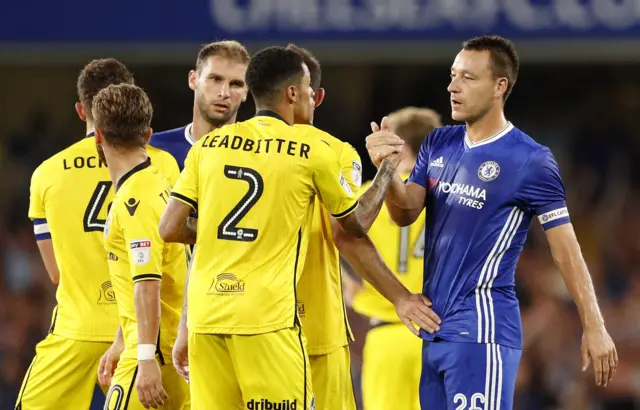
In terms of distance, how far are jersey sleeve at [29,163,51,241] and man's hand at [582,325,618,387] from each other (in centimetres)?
268

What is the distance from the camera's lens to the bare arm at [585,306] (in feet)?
16.0

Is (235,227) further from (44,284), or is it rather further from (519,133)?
(44,284)

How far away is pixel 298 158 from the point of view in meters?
4.84

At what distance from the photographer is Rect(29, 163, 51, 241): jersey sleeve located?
5.88 metres

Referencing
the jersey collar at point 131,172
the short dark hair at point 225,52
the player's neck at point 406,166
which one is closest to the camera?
the jersey collar at point 131,172

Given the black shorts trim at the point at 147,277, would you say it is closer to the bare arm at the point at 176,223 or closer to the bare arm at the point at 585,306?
the bare arm at the point at 176,223

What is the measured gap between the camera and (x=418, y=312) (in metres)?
5.22

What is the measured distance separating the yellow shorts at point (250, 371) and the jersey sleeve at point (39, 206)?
1427mm

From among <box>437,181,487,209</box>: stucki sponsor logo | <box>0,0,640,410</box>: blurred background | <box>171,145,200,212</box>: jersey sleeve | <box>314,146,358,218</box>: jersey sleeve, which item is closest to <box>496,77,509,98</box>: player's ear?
<box>437,181,487,209</box>: stucki sponsor logo

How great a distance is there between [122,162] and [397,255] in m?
1.84

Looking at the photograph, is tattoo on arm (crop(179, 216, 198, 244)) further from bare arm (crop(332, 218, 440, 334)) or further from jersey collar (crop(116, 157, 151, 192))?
bare arm (crop(332, 218, 440, 334))

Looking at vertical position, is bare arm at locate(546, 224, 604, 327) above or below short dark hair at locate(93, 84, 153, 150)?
below

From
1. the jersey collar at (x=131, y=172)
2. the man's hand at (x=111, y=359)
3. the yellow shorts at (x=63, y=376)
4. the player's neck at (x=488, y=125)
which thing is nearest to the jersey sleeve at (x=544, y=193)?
the player's neck at (x=488, y=125)

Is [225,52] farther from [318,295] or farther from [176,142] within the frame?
[318,295]
